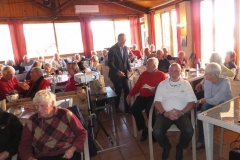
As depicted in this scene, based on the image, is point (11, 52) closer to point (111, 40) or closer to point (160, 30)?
point (111, 40)

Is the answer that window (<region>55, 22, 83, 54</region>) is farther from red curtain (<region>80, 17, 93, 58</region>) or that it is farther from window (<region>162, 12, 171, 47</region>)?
window (<region>162, 12, 171, 47</region>)

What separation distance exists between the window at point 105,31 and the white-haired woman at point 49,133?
695 cm

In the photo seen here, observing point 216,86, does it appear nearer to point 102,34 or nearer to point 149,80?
point 149,80

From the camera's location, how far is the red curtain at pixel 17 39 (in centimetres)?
696

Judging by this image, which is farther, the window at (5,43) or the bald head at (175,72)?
the window at (5,43)

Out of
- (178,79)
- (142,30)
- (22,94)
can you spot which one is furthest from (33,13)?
(178,79)

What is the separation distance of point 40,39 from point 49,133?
6840 mm

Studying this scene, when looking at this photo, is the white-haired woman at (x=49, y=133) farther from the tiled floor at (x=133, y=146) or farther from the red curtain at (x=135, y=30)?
the red curtain at (x=135, y=30)

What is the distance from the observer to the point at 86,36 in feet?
25.9

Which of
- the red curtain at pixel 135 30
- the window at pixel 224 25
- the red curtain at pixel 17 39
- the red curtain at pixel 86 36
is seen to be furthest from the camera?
the red curtain at pixel 135 30

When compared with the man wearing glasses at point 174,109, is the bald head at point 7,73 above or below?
above

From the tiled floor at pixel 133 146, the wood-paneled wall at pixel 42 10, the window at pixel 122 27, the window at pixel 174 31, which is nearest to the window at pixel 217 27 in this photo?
the window at pixel 174 31

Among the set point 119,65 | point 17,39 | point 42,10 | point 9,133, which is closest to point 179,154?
point 9,133

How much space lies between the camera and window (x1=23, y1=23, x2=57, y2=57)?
7.48 m
